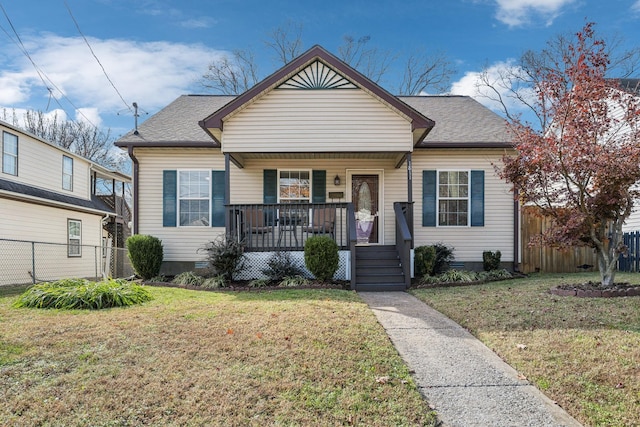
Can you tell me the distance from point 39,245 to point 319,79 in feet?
37.5

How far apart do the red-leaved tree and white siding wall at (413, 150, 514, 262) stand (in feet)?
10.9

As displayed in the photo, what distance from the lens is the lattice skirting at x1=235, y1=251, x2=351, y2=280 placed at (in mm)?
9406

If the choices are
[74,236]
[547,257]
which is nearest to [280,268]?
[547,257]

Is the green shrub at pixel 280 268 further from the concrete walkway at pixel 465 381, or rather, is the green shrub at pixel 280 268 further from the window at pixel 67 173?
the window at pixel 67 173

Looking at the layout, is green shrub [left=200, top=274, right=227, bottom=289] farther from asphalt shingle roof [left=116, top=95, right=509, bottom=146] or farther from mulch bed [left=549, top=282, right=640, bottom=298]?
mulch bed [left=549, top=282, right=640, bottom=298]

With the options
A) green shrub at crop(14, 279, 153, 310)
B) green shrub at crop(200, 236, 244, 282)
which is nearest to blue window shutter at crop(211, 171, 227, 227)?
green shrub at crop(200, 236, 244, 282)

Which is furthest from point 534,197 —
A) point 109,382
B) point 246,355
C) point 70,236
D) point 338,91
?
point 70,236

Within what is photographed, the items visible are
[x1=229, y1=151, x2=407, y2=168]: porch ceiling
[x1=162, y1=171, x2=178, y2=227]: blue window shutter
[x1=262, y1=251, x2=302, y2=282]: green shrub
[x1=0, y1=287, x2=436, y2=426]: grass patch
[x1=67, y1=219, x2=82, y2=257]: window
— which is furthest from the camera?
[x1=67, y1=219, x2=82, y2=257]: window

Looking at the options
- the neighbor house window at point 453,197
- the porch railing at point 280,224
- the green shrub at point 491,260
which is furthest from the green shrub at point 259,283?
the green shrub at point 491,260

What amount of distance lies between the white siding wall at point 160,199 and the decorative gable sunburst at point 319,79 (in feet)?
9.90

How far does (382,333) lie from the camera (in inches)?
190

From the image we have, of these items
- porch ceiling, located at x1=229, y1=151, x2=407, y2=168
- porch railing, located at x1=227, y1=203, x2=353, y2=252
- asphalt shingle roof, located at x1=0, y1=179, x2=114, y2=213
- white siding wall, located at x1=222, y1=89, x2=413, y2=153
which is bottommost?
porch railing, located at x1=227, y1=203, x2=353, y2=252

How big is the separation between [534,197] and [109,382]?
23.3 ft

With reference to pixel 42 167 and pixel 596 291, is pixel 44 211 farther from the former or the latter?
pixel 596 291
